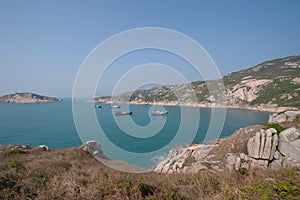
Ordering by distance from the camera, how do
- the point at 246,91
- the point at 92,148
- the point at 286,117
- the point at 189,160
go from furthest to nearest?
the point at 246,91 < the point at 92,148 < the point at 189,160 < the point at 286,117

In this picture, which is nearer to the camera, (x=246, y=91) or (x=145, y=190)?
(x=145, y=190)

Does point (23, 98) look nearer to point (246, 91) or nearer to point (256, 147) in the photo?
point (246, 91)

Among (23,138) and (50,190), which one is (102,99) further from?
(50,190)

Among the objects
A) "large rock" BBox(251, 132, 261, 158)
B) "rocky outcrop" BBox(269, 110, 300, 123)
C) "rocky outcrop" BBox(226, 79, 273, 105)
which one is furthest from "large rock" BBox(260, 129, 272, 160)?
"rocky outcrop" BBox(226, 79, 273, 105)

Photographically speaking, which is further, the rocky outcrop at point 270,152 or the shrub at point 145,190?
the rocky outcrop at point 270,152

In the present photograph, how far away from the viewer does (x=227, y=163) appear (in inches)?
444

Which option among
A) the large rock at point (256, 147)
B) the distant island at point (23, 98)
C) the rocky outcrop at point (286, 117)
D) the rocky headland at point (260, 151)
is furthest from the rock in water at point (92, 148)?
the distant island at point (23, 98)

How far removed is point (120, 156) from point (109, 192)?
2275cm

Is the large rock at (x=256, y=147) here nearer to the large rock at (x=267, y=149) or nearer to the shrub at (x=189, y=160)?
the large rock at (x=267, y=149)

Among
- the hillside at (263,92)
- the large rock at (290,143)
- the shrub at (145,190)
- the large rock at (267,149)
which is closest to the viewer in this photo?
the shrub at (145,190)

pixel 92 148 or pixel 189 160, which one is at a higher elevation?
pixel 92 148

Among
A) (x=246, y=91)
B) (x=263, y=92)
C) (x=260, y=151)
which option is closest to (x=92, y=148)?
(x=260, y=151)

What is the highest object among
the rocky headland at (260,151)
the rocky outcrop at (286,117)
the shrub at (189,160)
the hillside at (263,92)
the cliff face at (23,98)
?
the hillside at (263,92)

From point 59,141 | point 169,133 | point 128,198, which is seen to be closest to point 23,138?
point 59,141
